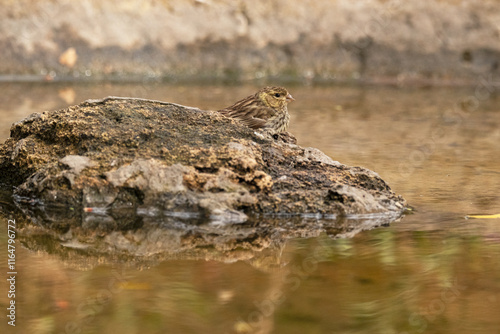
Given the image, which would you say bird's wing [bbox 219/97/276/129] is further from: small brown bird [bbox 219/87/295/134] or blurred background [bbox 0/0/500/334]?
blurred background [bbox 0/0/500/334]

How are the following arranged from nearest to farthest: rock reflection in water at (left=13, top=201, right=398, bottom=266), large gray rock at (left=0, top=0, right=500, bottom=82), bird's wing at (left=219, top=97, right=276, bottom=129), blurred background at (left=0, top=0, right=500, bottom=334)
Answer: blurred background at (left=0, top=0, right=500, bottom=334) < rock reflection in water at (left=13, top=201, right=398, bottom=266) < bird's wing at (left=219, top=97, right=276, bottom=129) < large gray rock at (left=0, top=0, right=500, bottom=82)

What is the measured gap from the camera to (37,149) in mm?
5223

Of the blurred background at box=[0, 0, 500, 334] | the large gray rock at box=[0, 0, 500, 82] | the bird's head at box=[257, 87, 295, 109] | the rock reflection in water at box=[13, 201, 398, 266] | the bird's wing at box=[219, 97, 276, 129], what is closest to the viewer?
the blurred background at box=[0, 0, 500, 334]

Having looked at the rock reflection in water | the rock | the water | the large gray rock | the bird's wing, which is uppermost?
the large gray rock

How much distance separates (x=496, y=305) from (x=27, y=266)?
210 centimetres

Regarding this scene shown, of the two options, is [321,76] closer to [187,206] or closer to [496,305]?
[187,206]

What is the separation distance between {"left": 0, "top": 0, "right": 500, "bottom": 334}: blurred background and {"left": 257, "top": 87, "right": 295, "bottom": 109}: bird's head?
30.4 inches

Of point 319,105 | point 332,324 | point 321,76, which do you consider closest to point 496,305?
point 332,324

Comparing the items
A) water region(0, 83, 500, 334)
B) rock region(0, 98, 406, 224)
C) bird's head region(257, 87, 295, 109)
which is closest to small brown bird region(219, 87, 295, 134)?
bird's head region(257, 87, 295, 109)

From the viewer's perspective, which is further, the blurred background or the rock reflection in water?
the rock reflection in water

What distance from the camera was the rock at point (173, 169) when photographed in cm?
466

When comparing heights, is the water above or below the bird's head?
below

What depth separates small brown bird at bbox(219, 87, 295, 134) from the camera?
18.9ft

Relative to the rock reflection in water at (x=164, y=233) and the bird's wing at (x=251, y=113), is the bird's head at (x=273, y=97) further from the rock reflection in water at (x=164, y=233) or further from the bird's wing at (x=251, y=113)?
the rock reflection in water at (x=164, y=233)
